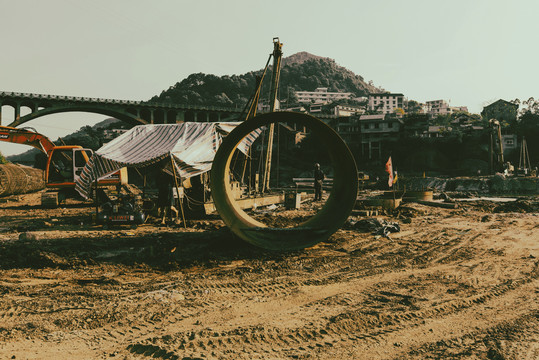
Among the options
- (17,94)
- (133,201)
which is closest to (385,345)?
(133,201)

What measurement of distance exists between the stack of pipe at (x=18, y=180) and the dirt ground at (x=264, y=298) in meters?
14.6

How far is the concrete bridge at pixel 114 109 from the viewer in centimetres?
5662

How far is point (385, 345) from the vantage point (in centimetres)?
419

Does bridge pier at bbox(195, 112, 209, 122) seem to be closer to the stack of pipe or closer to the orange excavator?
the stack of pipe

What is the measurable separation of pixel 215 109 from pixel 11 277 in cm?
7260

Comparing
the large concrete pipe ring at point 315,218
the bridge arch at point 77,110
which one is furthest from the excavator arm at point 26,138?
the bridge arch at point 77,110

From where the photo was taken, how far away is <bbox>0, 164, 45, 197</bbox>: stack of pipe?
21.7 metres

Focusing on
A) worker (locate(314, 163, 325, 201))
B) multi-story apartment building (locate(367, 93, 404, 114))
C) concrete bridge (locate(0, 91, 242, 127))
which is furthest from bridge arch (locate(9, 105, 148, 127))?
multi-story apartment building (locate(367, 93, 404, 114))

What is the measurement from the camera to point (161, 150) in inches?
463

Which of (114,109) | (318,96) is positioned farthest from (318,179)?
(318,96)

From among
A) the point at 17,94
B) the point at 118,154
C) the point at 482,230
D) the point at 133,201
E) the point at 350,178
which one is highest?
the point at 17,94

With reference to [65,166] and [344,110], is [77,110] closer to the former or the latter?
[65,166]

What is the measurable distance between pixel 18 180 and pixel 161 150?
17.5 m

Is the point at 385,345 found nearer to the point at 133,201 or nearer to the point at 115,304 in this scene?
the point at 115,304
